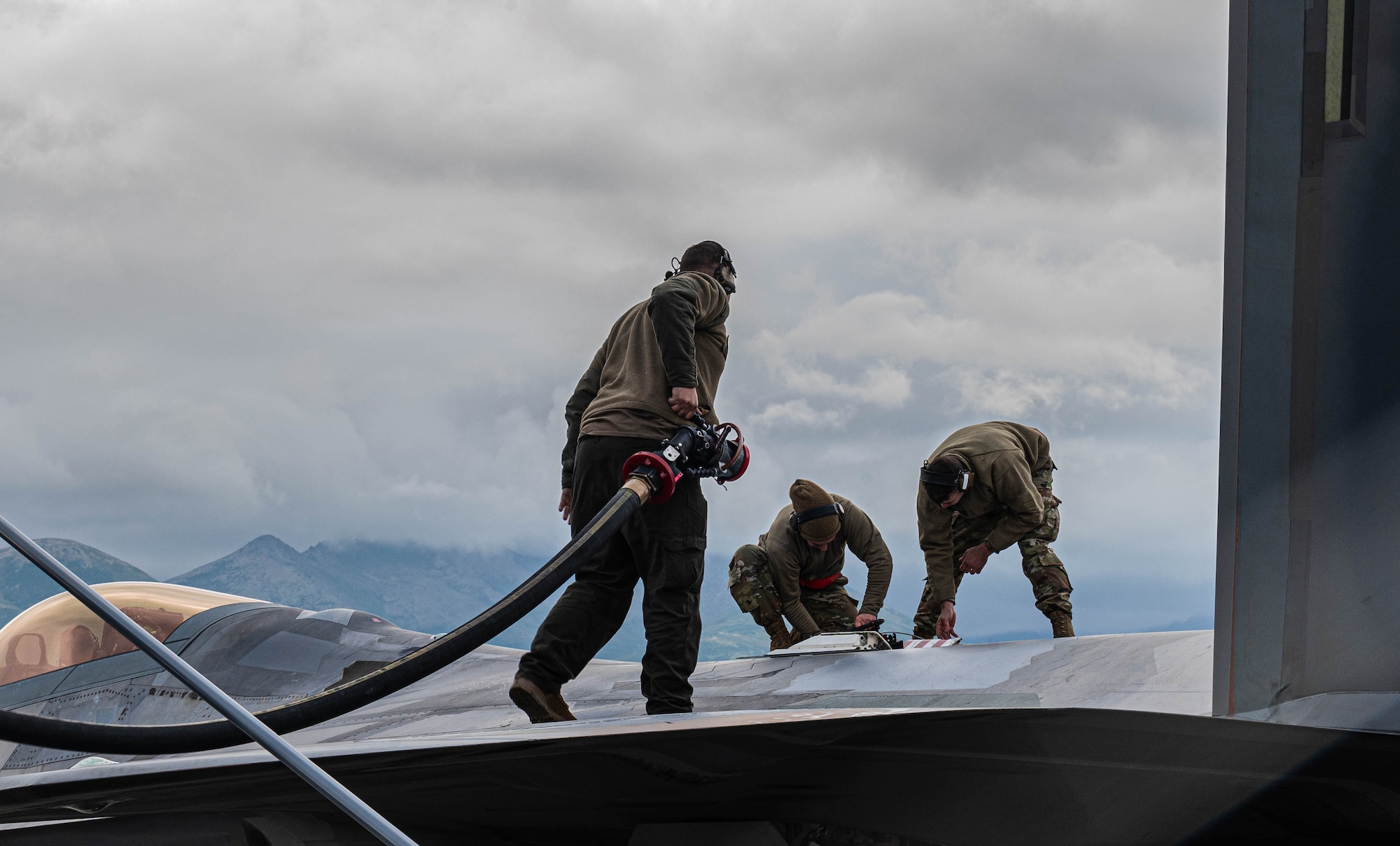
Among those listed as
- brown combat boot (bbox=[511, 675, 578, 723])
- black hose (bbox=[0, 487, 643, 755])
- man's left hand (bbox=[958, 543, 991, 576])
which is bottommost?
brown combat boot (bbox=[511, 675, 578, 723])

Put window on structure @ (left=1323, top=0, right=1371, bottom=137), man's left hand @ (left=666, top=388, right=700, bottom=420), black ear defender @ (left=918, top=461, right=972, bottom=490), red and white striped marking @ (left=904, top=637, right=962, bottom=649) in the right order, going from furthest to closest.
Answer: black ear defender @ (left=918, top=461, right=972, bottom=490) < red and white striped marking @ (left=904, top=637, right=962, bottom=649) < man's left hand @ (left=666, top=388, right=700, bottom=420) < window on structure @ (left=1323, top=0, right=1371, bottom=137)

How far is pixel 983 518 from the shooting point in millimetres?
6266

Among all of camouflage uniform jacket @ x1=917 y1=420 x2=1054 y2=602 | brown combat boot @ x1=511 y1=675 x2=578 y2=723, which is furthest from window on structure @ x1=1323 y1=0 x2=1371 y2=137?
camouflage uniform jacket @ x1=917 y1=420 x2=1054 y2=602

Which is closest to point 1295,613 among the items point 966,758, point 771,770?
point 966,758

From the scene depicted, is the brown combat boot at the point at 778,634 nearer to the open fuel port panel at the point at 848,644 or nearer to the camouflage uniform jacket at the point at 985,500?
the camouflage uniform jacket at the point at 985,500

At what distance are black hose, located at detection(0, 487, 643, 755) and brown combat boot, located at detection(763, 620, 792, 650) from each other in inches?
201

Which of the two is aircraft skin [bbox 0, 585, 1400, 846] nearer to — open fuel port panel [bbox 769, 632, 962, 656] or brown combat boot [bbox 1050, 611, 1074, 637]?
open fuel port panel [bbox 769, 632, 962, 656]

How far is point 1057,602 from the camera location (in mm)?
5887

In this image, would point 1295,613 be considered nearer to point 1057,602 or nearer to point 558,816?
point 558,816

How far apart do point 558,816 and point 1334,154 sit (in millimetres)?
1651

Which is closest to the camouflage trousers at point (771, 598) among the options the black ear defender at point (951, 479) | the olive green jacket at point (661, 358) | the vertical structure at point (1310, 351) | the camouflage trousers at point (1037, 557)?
the camouflage trousers at point (1037, 557)

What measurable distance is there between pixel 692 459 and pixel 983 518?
11.6 feet

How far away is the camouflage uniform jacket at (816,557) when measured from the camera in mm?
7465

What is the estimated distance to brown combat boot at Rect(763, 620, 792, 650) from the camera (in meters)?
7.75
